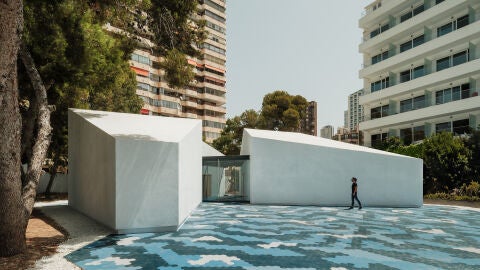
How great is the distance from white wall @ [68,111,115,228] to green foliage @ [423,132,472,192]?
21.2 meters

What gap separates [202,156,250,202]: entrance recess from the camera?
71.6 ft

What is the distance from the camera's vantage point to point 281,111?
152ft

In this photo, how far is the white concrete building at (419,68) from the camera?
31.1 meters

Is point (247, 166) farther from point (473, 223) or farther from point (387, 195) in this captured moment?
point (473, 223)

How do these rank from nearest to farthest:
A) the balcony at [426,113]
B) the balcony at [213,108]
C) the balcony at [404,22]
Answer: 1. the balcony at [426,113]
2. the balcony at [404,22]
3. the balcony at [213,108]

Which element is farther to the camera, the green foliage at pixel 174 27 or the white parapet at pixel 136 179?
the green foliage at pixel 174 27

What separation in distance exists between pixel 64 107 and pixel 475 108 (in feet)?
97.4

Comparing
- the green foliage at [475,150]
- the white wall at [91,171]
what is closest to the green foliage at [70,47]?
the white wall at [91,171]

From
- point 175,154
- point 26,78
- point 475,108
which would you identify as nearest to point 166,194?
point 175,154

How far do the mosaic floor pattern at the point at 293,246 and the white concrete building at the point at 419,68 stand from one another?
1877cm

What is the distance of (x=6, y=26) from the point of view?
757cm

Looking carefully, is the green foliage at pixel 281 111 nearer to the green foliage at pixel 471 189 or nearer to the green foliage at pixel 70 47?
the green foliage at pixel 471 189

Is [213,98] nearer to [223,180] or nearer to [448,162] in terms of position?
[223,180]

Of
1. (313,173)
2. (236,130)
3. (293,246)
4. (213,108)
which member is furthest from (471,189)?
(213,108)
